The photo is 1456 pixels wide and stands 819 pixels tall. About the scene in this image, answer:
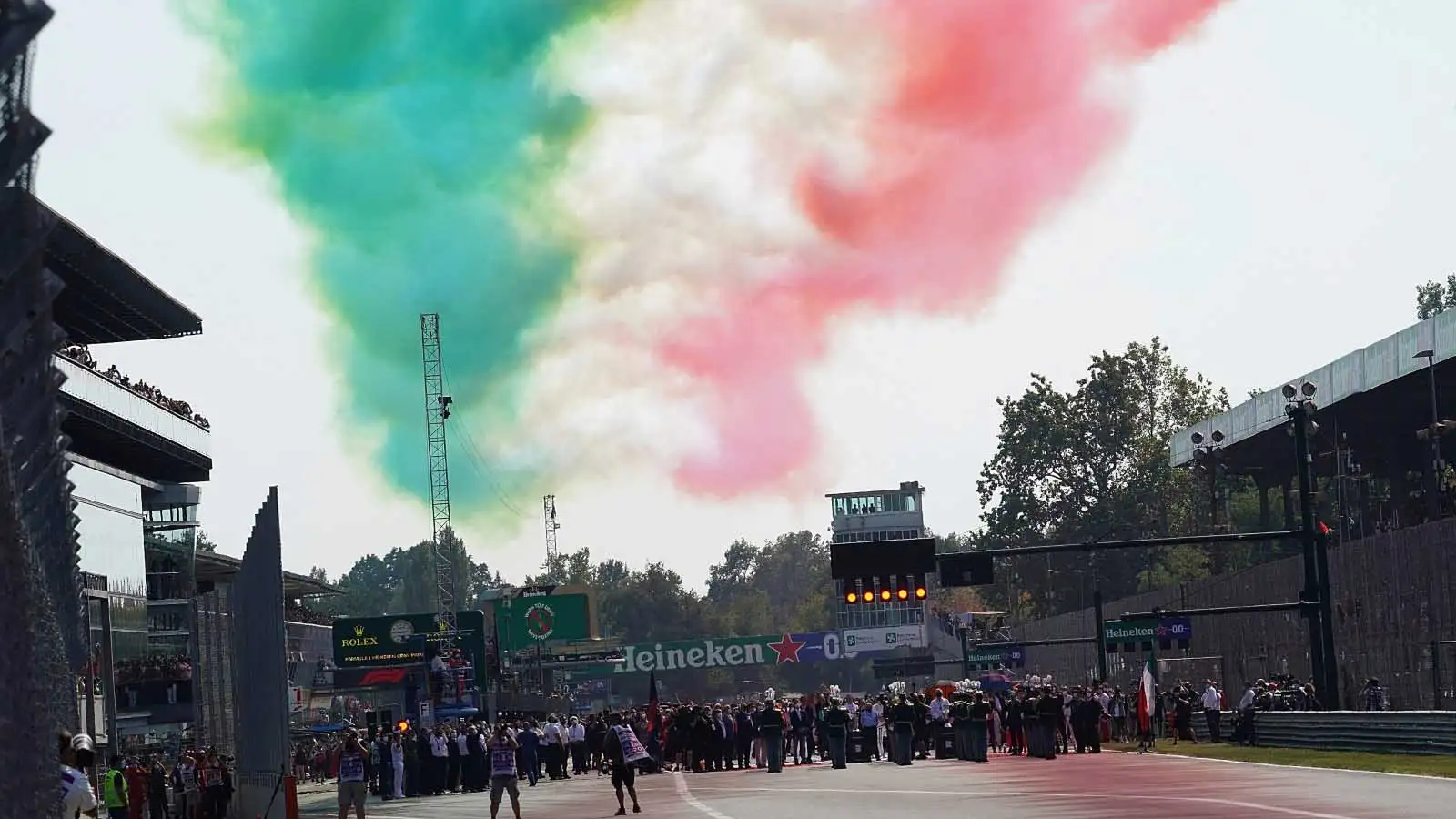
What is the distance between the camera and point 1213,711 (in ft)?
161

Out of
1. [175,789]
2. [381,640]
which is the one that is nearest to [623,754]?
[175,789]

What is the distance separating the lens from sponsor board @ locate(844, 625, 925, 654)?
12775 centimetres

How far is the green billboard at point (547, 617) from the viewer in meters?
110

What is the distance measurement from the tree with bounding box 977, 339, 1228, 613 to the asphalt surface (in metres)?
87.9

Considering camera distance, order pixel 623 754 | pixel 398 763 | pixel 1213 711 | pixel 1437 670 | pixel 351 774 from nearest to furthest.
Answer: pixel 623 754 → pixel 351 774 → pixel 1437 670 → pixel 1213 711 → pixel 398 763

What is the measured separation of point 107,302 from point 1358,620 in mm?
47941

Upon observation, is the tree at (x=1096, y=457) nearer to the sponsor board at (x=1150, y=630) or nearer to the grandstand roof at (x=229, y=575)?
the grandstand roof at (x=229, y=575)

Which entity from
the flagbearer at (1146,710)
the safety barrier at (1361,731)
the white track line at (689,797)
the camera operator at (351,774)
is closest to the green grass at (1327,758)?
the safety barrier at (1361,731)

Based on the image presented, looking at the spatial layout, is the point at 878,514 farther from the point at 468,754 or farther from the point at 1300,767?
the point at 1300,767

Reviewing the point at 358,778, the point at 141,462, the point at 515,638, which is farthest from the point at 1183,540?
the point at 515,638

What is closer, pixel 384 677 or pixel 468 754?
pixel 468 754

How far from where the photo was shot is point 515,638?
110 meters

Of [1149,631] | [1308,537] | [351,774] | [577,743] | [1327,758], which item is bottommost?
[577,743]

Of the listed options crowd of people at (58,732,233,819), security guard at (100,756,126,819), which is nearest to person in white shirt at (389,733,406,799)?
crowd of people at (58,732,233,819)
